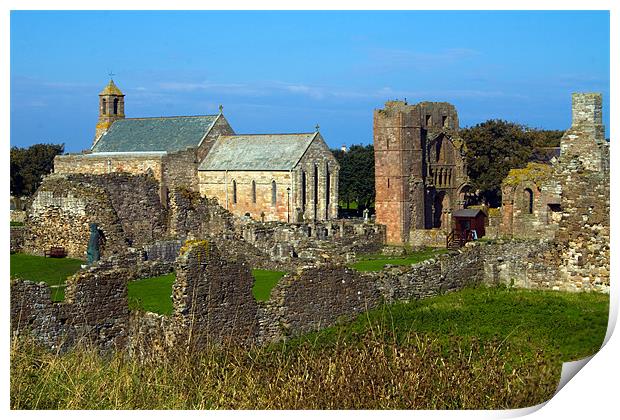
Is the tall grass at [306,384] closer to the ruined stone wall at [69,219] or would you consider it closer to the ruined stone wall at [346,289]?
the ruined stone wall at [346,289]

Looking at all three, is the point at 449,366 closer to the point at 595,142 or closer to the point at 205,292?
the point at 205,292

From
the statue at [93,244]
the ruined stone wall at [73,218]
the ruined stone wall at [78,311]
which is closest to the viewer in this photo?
the ruined stone wall at [78,311]

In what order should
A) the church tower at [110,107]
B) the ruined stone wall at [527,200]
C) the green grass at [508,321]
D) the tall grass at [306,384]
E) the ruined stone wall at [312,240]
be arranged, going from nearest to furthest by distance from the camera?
the tall grass at [306,384], the green grass at [508,321], the ruined stone wall at [312,240], the ruined stone wall at [527,200], the church tower at [110,107]

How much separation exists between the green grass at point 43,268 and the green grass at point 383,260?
7.61 metres

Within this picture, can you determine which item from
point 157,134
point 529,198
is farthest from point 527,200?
point 157,134

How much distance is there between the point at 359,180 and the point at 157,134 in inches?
765

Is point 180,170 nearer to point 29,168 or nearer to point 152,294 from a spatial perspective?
point 29,168

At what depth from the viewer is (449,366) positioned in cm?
1207

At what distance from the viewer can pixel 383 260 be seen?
102 ft

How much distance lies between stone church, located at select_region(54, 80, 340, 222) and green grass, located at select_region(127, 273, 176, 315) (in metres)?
26.1

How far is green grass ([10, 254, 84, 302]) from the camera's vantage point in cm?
2453

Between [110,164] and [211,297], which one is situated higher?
[110,164]

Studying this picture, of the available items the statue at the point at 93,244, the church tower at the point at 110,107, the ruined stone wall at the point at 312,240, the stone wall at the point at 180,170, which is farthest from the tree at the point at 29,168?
the statue at the point at 93,244

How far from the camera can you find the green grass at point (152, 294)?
1911cm
